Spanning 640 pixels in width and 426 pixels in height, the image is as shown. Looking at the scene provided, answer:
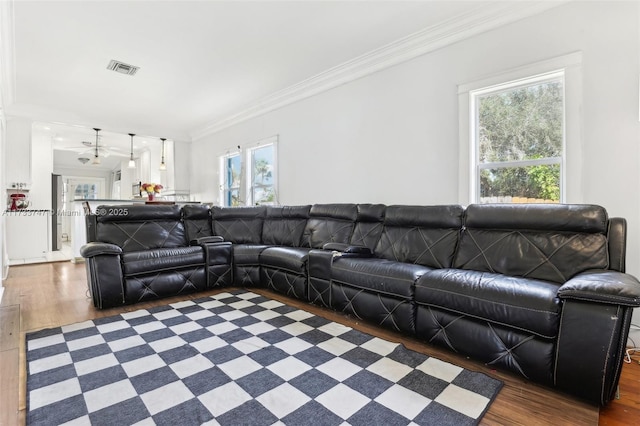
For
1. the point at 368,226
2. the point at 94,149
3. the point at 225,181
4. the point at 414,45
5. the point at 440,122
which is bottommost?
the point at 368,226

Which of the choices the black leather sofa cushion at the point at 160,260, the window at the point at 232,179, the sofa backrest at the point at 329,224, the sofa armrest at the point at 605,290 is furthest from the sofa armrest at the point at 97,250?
the sofa armrest at the point at 605,290

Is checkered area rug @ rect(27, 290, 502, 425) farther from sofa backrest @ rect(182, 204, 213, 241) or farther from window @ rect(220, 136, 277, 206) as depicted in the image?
window @ rect(220, 136, 277, 206)

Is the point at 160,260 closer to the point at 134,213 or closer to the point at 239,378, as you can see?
the point at 134,213

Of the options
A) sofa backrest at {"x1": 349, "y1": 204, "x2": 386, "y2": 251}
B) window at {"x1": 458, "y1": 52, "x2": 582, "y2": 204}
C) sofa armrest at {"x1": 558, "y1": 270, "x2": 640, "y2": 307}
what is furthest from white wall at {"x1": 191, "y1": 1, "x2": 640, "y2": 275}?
sofa armrest at {"x1": 558, "y1": 270, "x2": 640, "y2": 307}

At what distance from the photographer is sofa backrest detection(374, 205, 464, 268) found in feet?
8.84

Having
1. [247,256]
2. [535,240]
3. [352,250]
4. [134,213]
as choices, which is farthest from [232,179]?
[535,240]

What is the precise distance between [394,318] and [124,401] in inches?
67.2

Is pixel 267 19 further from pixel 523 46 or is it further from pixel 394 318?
pixel 394 318

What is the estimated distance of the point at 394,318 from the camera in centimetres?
232

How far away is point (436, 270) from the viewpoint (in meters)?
2.31

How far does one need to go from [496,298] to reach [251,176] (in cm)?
495

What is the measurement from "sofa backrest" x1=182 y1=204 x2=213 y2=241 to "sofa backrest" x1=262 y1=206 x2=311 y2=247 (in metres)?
0.77

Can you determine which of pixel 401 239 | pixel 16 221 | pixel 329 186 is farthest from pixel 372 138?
pixel 16 221

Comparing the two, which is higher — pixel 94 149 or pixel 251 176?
pixel 94 149
